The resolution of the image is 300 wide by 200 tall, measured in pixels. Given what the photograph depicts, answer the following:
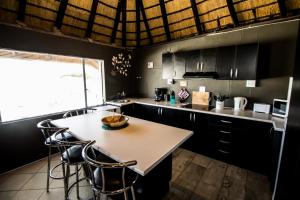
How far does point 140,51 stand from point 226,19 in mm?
2445

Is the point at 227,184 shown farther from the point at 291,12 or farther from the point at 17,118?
the point at 17,118

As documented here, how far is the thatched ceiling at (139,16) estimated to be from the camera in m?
2.45

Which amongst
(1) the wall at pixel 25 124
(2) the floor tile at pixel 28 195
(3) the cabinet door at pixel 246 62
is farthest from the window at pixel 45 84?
(3) the cabinet door at pixel 246 62

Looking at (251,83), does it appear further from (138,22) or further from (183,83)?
(138,22)

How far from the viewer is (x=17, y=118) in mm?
2662

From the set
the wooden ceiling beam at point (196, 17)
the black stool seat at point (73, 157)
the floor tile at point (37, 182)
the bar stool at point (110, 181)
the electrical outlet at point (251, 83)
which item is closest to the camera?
the bar stool at point (110, 181)

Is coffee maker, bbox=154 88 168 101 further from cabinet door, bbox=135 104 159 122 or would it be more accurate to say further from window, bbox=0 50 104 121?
window, bbox=0 50 104 121

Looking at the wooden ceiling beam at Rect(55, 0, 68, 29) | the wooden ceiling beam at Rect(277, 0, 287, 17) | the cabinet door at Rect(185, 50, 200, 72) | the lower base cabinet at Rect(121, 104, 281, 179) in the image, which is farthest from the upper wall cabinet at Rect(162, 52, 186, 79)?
the wooden ceiling beam at Rect(55, 0, 68, 29)

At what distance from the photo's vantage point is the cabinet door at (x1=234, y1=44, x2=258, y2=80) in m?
2.48

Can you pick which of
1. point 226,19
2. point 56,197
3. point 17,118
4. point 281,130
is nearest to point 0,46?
point 17,118

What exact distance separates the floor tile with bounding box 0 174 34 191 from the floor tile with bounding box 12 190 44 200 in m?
0.16

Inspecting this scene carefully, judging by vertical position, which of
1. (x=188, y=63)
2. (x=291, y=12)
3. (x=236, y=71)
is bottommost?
(x=236, y=71)

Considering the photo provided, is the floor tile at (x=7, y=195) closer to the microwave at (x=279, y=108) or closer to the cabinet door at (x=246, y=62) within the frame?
the cabinet door at (x=246, y=62)

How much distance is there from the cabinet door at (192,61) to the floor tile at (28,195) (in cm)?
337
